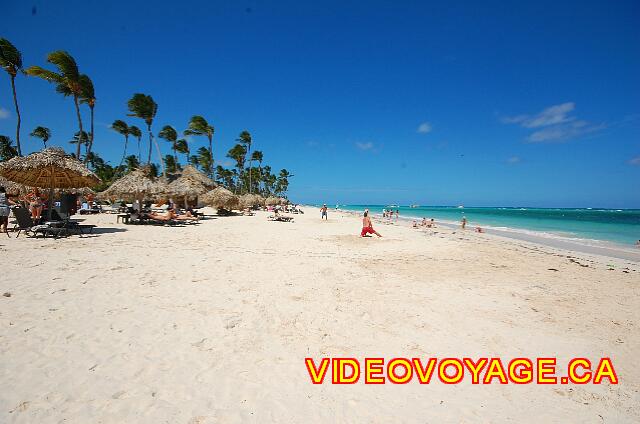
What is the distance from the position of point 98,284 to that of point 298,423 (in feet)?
15.0

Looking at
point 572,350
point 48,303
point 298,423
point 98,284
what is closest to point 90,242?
point 98,284

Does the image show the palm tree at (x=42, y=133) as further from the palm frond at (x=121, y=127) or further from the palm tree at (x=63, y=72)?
the palm tree at (x=63, y=72)

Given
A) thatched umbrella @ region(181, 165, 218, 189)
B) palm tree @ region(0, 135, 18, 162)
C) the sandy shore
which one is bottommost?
the sandy shore

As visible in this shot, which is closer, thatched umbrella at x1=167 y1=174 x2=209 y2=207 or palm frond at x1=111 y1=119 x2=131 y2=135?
thatched umbrella at x1=167 y1=174 x2=209 y2=207

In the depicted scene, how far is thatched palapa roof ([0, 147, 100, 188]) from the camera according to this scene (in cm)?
972

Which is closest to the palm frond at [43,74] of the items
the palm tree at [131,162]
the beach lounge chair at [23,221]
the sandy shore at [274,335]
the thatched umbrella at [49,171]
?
the thatched umbrella at [49,171]

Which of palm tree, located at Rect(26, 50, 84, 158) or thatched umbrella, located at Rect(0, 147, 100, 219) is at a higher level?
palm tree, located at Rect(26, 50, 84, 158)

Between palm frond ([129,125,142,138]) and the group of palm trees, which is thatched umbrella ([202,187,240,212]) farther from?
palm frond ([129,125,142,138])

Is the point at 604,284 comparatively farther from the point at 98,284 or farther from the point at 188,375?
the point at 98,284

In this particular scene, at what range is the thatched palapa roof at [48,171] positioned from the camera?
9.72 metres

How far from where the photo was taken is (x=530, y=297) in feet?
17.8

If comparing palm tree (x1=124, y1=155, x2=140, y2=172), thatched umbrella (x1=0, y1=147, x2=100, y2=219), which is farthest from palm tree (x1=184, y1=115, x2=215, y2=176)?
thatched umbrella (x1=0, y1=147, x2=100, y2=219)

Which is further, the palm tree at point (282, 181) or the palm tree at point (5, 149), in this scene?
the palm tree at point (282, 181)

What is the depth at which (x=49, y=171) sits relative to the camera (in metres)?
10.3
